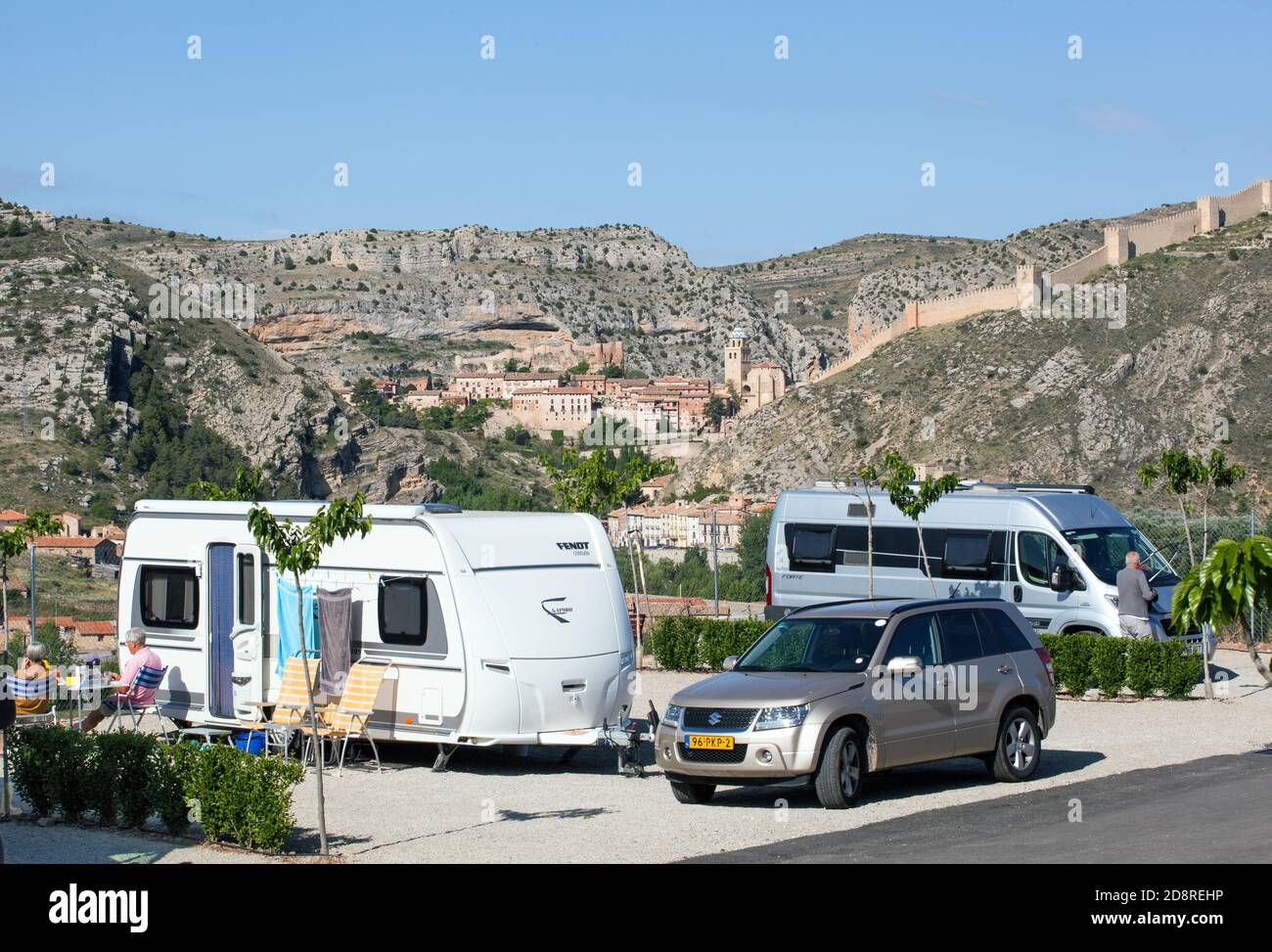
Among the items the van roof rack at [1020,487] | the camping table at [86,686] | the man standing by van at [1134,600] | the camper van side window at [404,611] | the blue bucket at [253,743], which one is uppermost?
the van roof rack at [1020,487]

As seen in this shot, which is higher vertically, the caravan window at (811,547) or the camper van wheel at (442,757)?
the caravan window at (811,547)

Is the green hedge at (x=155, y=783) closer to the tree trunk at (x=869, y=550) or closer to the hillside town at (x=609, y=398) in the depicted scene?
the tree trunk at (x=869, y=550)

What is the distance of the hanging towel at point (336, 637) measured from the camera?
528 inches

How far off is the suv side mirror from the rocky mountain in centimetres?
5943

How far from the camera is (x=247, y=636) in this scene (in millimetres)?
14250

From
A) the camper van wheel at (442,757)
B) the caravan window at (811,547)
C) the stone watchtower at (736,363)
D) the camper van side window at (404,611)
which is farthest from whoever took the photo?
the stone watchtower at (736,363)

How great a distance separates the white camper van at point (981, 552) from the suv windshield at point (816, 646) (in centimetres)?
717

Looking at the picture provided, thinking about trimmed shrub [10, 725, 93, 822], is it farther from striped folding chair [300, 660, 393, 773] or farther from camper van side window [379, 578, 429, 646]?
camper van side window [379, 578, 429, 646]

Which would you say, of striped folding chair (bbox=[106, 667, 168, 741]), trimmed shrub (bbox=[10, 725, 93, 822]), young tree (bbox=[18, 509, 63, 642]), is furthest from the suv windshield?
young tree (bbox=[18, 509, 63, 642])

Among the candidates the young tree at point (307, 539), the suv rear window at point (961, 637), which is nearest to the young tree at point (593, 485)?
the suv rear window at point (961, 637)

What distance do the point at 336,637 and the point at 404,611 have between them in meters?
0.79
